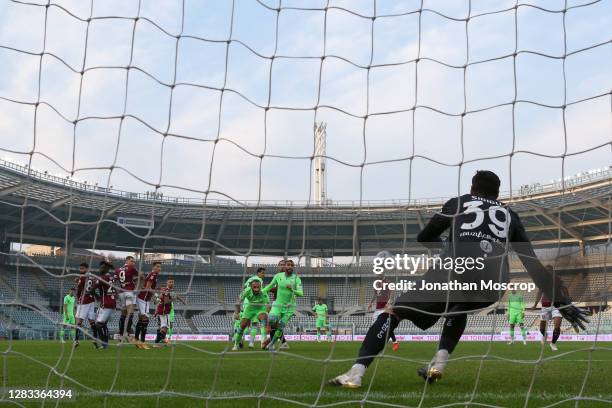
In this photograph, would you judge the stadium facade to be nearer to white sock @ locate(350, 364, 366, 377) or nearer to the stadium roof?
the stadium roof

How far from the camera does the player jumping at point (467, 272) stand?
4.75 m

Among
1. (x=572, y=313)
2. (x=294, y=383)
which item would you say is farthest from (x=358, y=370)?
(x=572, y=313)

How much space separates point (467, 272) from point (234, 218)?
538 cm

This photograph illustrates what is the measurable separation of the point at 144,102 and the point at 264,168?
1.10 metres

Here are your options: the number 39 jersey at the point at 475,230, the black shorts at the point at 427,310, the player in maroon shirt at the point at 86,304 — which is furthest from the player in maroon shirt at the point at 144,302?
the number 39 jersey at the point at 475,230

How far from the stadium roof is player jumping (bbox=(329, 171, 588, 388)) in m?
0.69

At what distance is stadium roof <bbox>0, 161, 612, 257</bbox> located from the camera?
651 cm

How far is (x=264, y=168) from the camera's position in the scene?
539cm

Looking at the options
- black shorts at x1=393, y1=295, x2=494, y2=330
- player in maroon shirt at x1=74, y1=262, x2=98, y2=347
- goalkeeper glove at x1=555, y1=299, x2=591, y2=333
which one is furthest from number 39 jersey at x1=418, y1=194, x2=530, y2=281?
player in maroon shirt at x1=74, y1=262, x2=98, y2=347

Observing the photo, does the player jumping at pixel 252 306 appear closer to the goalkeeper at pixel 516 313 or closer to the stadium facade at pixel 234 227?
the stadium facade at pixel 234 227

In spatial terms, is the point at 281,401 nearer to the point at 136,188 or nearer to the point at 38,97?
the point at 136,188

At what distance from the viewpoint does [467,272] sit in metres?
4.74

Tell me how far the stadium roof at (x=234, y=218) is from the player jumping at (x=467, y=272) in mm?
685

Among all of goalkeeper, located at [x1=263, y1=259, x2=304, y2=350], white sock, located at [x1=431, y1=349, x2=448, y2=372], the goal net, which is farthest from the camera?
goalkeeper, located at [x1=263, y1=259, x2=304, y2=350]
